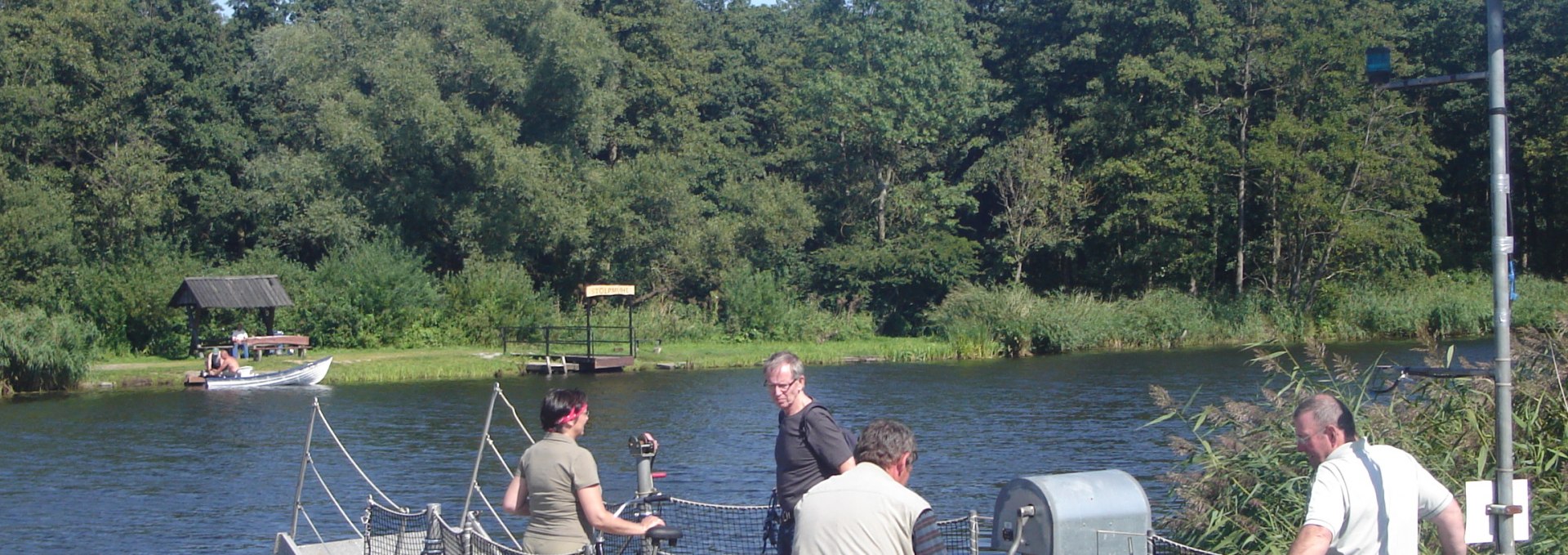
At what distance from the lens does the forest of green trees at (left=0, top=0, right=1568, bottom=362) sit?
43938 mm

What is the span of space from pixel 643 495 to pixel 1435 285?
46801 millimetres

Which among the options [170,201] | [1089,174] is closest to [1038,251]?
[1089,174]

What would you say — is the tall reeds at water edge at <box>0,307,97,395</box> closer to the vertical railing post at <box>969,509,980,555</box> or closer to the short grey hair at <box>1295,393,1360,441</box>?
the vertical railing post at <box>969,509,980,555</box>

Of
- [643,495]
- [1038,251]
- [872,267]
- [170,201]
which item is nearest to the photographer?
[643,495]

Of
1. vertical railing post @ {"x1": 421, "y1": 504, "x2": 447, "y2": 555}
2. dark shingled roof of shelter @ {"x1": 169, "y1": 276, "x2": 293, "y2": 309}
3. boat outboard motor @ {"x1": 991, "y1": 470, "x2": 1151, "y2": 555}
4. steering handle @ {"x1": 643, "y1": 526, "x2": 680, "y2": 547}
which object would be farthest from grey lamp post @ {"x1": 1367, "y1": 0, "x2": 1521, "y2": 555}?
dark shingled roof of shelter @ {"x1": 169, "y1": 276, "x2": 293, "y2": 309}

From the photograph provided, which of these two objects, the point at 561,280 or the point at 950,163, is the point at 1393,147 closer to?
the point at 950,163

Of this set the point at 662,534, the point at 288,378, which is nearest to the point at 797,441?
the point at 662,534

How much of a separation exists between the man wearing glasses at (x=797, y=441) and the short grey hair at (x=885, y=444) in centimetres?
112

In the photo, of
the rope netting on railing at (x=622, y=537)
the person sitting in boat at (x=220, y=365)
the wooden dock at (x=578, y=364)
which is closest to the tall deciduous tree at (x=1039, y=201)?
the wooden dock at (x=578, y=364)

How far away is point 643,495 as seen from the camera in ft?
24.9

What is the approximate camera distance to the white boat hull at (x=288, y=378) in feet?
107

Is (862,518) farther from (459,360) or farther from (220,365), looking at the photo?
(459,360)

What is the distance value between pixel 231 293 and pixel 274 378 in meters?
5.28

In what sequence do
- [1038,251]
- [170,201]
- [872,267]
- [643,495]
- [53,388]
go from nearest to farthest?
1. [643,495]
2. [53,388]
3. [170,201]
4. [872,267]
5. [1038,251]
